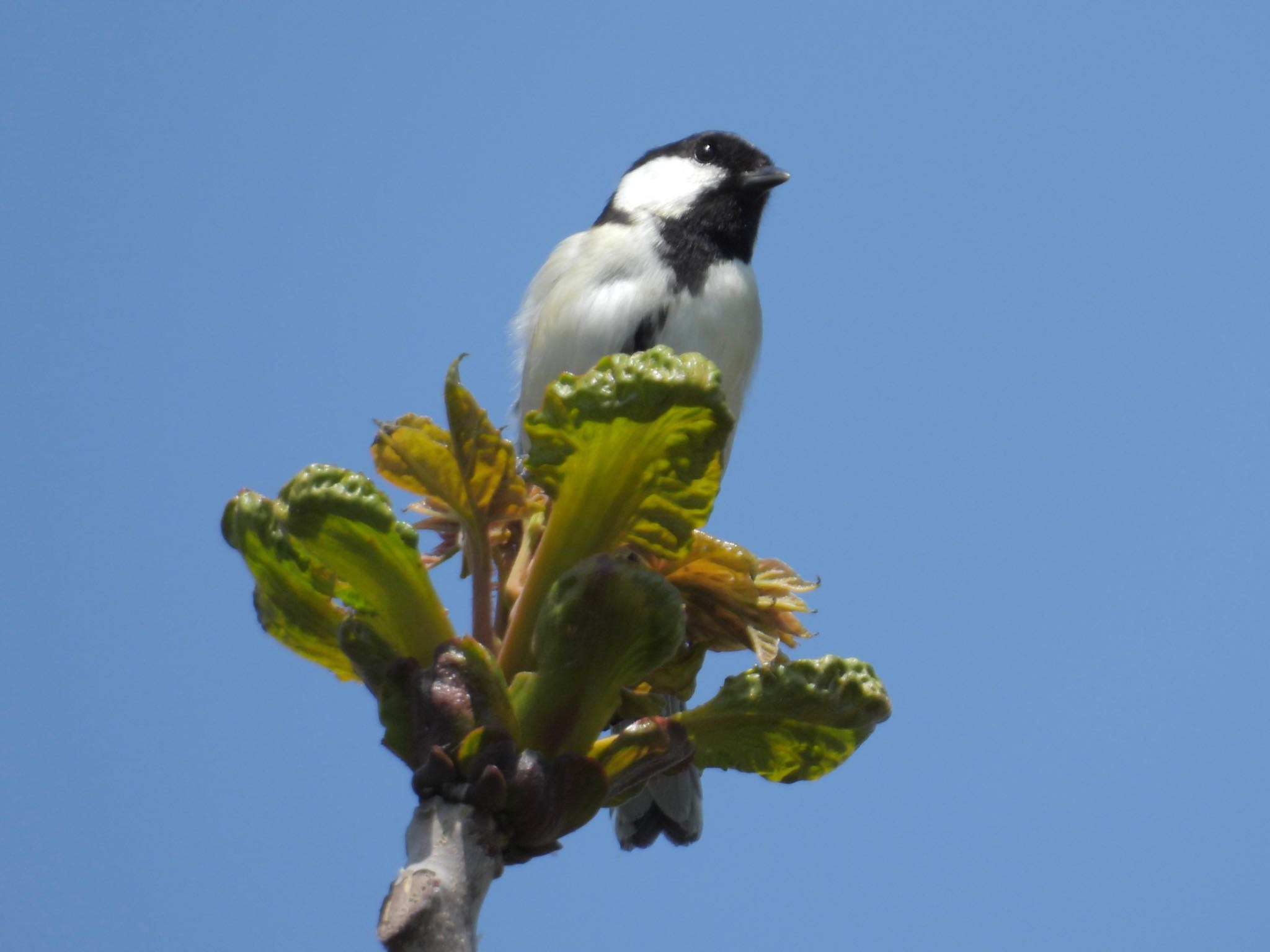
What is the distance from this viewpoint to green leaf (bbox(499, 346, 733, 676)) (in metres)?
1.67

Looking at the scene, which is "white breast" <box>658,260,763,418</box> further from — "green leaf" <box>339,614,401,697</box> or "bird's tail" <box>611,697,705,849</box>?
"green leaf" <box>339,614,401,697</box>

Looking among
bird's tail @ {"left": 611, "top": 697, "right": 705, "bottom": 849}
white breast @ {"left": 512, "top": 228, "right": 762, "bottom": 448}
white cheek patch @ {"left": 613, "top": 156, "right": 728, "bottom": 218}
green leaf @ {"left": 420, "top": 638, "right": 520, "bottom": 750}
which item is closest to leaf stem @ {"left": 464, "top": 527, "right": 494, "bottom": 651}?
green leaf @ {"left": 420, "top": 638, "right": 520, "bottom": 750}

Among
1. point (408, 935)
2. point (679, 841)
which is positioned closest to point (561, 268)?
point (679, 841)

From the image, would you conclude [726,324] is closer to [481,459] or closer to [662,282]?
[662,282]

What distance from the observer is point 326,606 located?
6.26 ft

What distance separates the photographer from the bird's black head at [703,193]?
15.2 feet

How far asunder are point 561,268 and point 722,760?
298 cm

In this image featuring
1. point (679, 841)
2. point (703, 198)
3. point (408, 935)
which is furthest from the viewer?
point (703, 198)

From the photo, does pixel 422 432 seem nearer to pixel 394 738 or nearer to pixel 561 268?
pixel 394 738

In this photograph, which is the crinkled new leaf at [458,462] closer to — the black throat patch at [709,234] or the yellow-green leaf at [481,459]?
the yellow-green leaf at [481,459]

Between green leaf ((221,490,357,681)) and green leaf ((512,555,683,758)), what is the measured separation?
13.4 inches

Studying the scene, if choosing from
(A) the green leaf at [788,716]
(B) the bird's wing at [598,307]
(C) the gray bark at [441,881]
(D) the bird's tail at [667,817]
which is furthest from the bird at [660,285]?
(C) the gray bark at [441,881]

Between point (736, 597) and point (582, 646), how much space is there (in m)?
0.38

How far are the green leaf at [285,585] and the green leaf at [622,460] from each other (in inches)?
11.5
